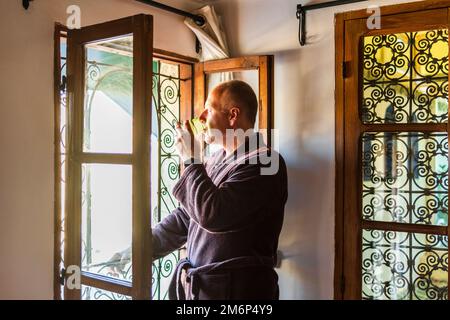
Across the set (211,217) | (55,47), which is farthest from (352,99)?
(55,47)

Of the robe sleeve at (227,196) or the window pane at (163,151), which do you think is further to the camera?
the window pane at (163,151)

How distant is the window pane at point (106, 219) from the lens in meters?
1.43

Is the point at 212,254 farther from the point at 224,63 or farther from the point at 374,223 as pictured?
the point at 224,63

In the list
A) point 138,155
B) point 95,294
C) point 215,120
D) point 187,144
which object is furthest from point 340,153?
point 95,294

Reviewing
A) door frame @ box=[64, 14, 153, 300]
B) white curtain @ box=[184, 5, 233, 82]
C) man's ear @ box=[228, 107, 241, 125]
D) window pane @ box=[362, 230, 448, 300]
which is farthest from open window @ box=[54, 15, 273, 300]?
window pane @ box=[362, 230, 448, 300]

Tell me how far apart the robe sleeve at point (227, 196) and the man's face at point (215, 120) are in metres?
0.16

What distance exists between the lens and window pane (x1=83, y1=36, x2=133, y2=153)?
142cm

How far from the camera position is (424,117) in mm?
1752

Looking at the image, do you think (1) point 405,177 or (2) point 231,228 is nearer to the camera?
(2) point 231,228

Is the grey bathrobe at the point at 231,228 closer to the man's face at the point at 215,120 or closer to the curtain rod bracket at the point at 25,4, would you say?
the man's face at the point at 215,120

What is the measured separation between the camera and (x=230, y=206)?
1.37 metres

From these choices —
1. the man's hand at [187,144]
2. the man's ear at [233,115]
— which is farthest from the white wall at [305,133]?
the man's hand at [187,144]

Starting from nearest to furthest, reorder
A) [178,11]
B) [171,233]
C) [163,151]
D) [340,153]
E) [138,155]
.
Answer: [138,155] < [171,233] < [340,153] < [178,11] < [163,151]

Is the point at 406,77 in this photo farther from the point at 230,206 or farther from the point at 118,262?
the point at 118,262
